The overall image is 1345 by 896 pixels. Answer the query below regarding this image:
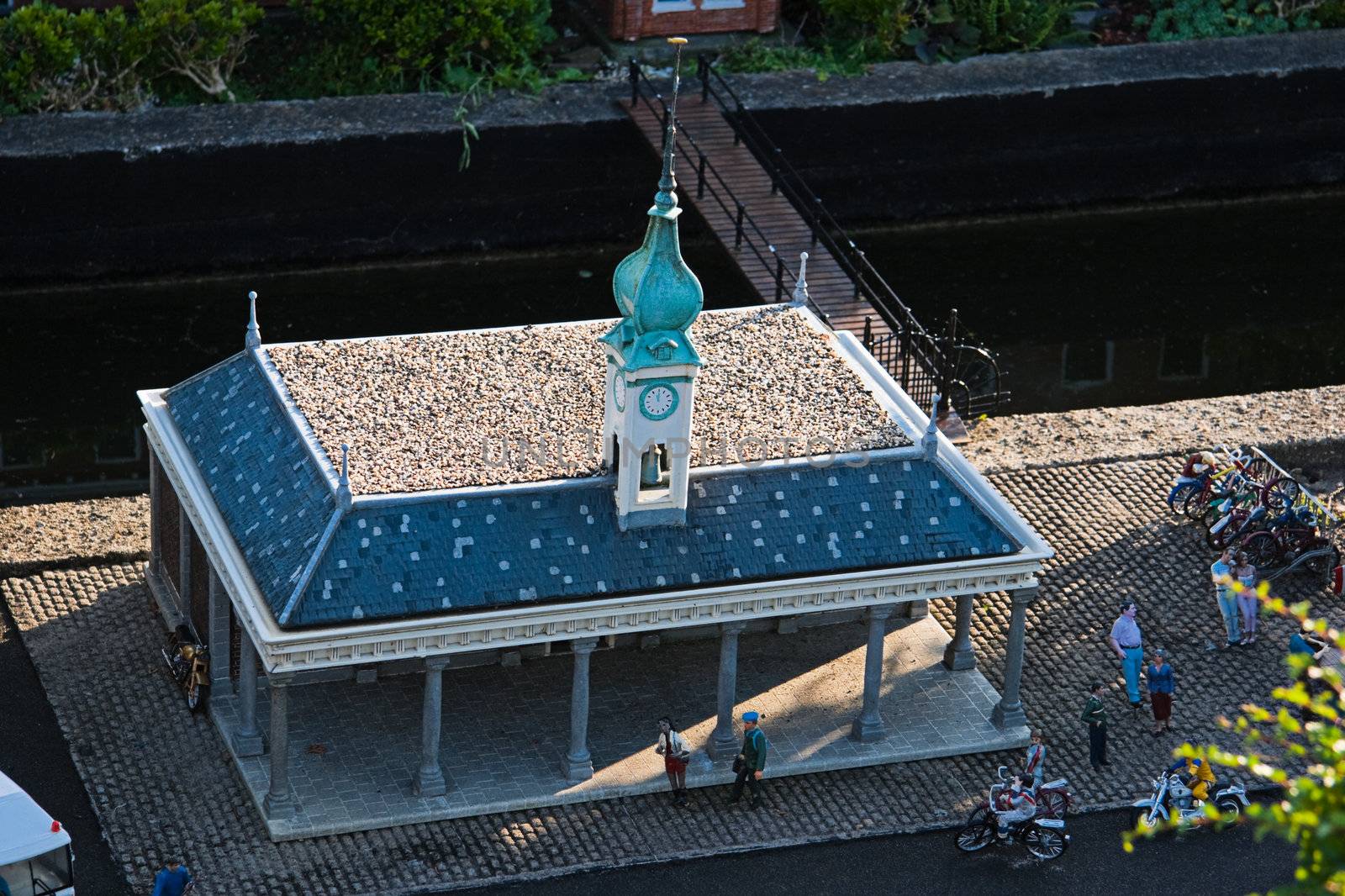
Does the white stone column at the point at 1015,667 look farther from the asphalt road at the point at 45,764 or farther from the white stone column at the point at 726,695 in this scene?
the asphalt road at the point at 45,764

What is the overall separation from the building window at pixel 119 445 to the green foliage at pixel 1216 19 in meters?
24.0

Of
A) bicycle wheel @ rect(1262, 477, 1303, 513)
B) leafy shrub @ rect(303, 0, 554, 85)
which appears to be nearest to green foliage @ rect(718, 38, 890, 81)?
leafy shrub @ rect(303, 0, 554, 85)

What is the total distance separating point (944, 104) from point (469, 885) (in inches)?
1035

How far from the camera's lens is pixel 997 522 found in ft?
102

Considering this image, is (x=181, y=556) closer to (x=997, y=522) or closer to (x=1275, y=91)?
(x=997, y=522)

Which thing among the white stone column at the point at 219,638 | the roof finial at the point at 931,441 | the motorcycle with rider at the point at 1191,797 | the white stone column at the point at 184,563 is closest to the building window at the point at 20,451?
the white stone column at the point at 184,563

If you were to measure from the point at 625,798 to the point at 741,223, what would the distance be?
14581mm

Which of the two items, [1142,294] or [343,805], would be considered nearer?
[343,805]

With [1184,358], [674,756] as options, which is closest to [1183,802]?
[674,756]

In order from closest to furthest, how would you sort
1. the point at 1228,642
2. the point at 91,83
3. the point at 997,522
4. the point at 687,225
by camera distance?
the point at 997,522
the point at 1228,642
the point at 91,83
the point at 687,225

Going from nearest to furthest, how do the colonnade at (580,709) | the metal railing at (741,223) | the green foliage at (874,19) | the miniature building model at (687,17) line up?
the colonnade at (580,709)
the metal railing at (741,223)
the miniature building model at (687,17)
the green foliage at (874,19)

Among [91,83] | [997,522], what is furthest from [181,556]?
[91,83]

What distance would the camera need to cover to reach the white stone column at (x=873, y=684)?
102ft

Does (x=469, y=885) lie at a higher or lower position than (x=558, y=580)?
lower
